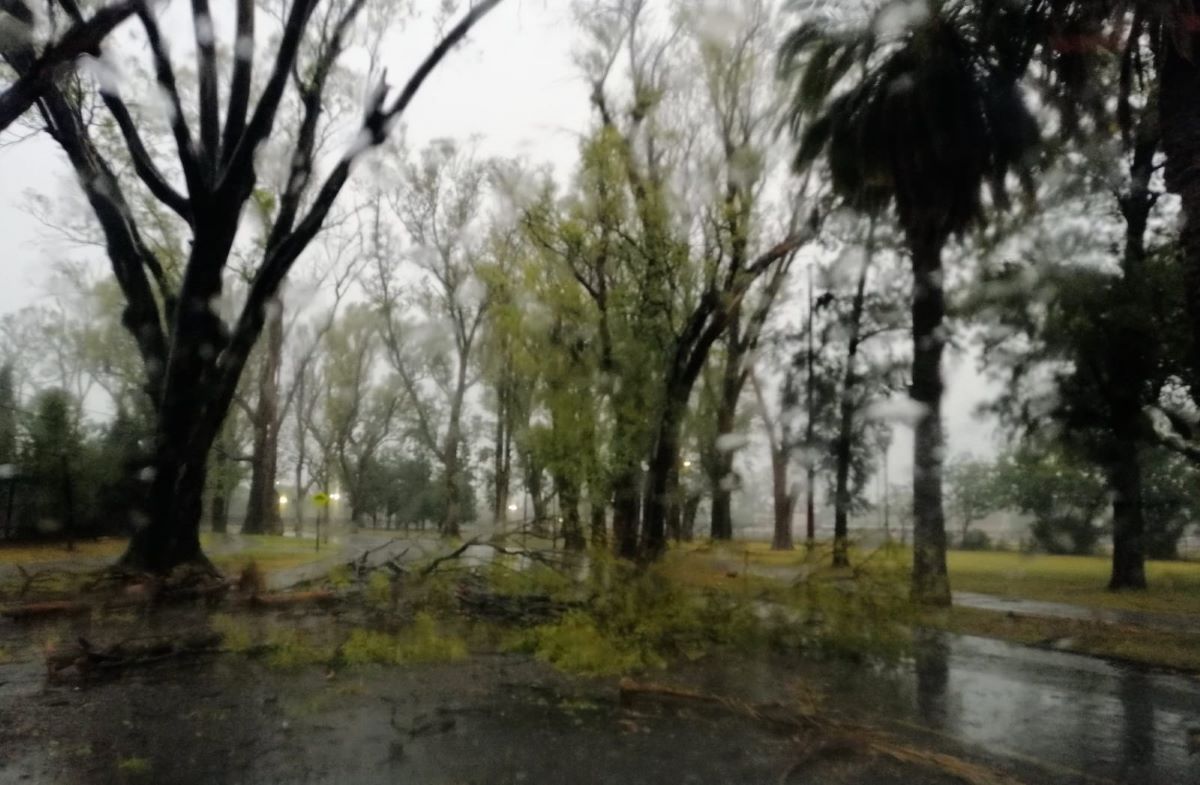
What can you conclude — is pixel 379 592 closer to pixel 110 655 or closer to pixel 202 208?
pixel 110 655

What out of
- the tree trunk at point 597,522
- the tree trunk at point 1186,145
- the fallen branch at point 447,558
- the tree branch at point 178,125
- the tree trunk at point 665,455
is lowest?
the fallen branch at point 447,558

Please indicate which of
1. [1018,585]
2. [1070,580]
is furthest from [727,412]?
[1070,580]

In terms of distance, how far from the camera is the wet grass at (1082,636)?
1062 centimetres

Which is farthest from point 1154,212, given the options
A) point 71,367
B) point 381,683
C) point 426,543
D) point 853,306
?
point 71,367

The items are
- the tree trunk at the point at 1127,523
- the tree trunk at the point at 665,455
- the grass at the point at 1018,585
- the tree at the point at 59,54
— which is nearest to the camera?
the tree at the point at 59,54

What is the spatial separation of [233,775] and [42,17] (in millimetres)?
9837

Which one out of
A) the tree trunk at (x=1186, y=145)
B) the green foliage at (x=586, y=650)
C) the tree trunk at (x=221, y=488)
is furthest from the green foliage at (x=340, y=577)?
the tree trunk at (x=1186, y=145)

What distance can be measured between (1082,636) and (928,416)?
4.10 meters

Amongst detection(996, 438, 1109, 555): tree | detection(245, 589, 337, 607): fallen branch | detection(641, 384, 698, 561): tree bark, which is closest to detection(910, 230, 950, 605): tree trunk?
detection(996, 438, 1109, 555): tree

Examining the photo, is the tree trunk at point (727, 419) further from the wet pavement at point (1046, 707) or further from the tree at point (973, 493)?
the wet pavement at point (1046, 707)

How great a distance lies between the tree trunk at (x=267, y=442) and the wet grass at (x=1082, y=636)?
16.4 meters

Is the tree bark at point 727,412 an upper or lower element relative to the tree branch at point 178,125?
lower

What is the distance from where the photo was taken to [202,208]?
13891 mm

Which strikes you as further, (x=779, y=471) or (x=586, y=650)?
(x=779, y=471)
